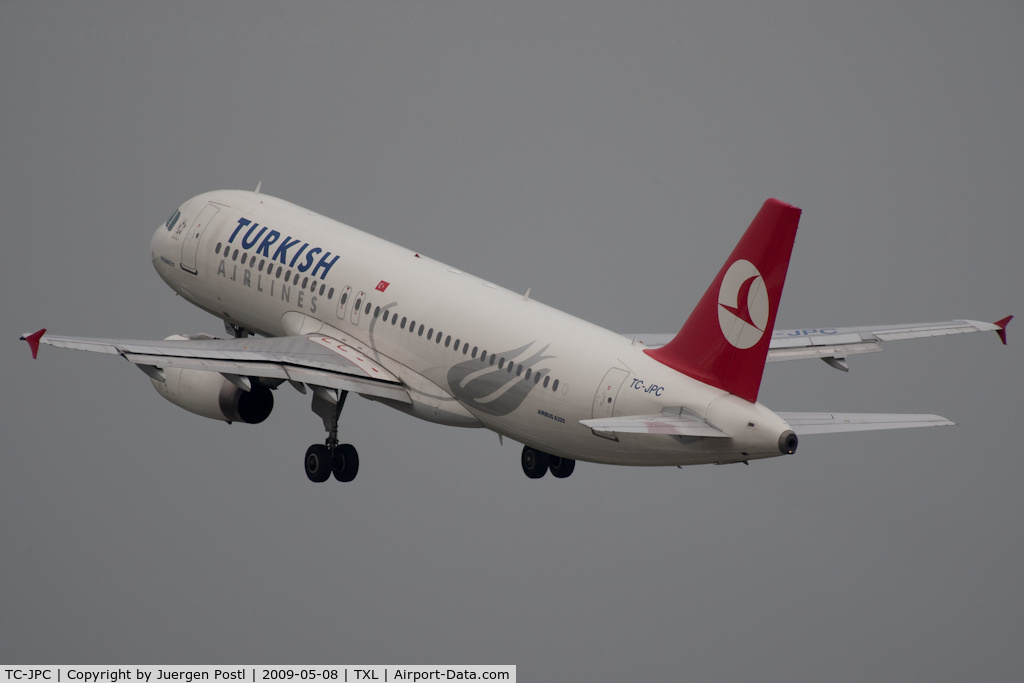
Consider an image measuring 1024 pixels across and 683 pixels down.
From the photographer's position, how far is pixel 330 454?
52094 millimetres

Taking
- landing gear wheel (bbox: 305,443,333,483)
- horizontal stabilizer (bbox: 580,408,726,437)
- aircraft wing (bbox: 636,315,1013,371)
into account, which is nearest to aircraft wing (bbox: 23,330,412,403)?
landing gear wheel (bbox: 305,443,333,483)

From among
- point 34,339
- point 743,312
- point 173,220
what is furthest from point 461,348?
point 173,220

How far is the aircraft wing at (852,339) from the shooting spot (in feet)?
170

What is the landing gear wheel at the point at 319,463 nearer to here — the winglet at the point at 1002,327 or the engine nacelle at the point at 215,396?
the engine nacelle at the point at 215,396

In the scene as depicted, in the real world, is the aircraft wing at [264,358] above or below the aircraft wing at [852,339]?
below

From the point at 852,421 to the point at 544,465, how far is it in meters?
12.8

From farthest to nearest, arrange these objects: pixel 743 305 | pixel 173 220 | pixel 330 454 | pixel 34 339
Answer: pixel 173 220
pixel 330 454
pixel 34 339
pixel 743 305

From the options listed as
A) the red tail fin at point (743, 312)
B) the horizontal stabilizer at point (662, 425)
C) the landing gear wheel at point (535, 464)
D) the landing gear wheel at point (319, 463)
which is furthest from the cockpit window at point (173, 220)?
the red tail fin at point (743, 312)

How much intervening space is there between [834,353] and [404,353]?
1189 centimetres

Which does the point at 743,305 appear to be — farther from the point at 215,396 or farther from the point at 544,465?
the point at 215,396

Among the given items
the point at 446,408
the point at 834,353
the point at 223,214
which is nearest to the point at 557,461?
the point at 446,408

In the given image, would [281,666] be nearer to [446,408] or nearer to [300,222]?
[446,408]

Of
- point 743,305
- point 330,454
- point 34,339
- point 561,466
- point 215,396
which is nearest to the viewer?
point 743,305

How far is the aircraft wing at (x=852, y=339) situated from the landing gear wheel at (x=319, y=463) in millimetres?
9362
